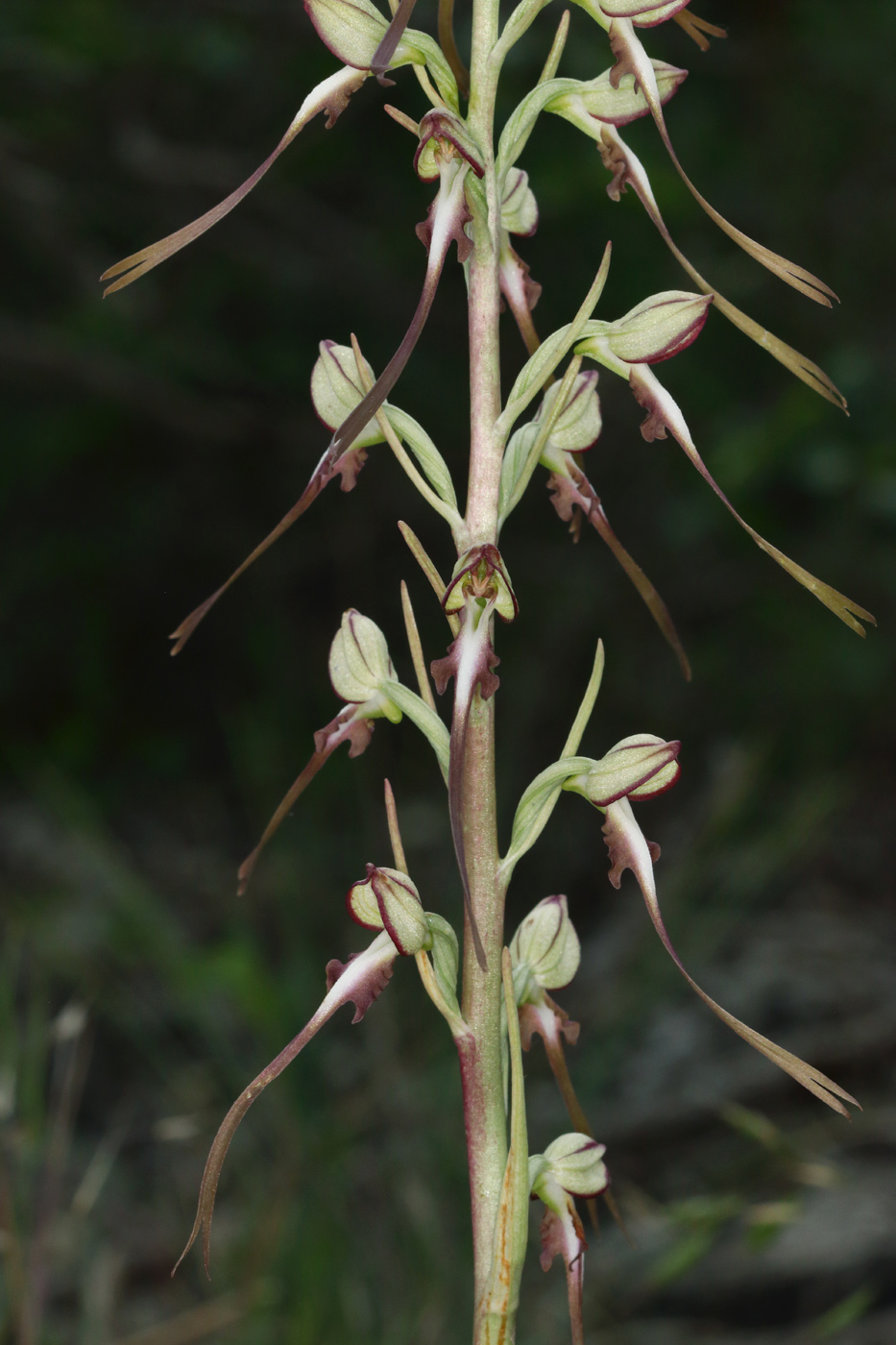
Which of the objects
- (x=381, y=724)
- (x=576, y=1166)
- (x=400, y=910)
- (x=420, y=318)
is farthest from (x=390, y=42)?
(x=381, y=724)

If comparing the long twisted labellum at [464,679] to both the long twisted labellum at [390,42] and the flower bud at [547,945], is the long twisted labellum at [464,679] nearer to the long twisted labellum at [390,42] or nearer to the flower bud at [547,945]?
the flower bud at [547,945]

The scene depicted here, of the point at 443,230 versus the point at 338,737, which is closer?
the point at 443,230

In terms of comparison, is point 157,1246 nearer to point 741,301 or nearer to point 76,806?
point 76,806

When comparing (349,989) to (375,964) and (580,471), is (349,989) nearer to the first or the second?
(375,964)

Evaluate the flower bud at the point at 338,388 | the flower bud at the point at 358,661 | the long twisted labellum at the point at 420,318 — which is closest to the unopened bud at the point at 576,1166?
the flower bud at the point at 358,661

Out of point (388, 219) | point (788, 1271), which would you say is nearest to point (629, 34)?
point (788, 1271)

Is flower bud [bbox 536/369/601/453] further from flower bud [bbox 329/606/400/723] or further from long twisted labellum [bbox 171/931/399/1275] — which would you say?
long twisted labellum [bbox 171/931/399/1275]

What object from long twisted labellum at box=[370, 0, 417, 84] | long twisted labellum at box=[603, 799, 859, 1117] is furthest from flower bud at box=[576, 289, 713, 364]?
long twisted labellum at box=[603, 799, 859, 1117]

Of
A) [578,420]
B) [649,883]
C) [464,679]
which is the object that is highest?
[578,420]
